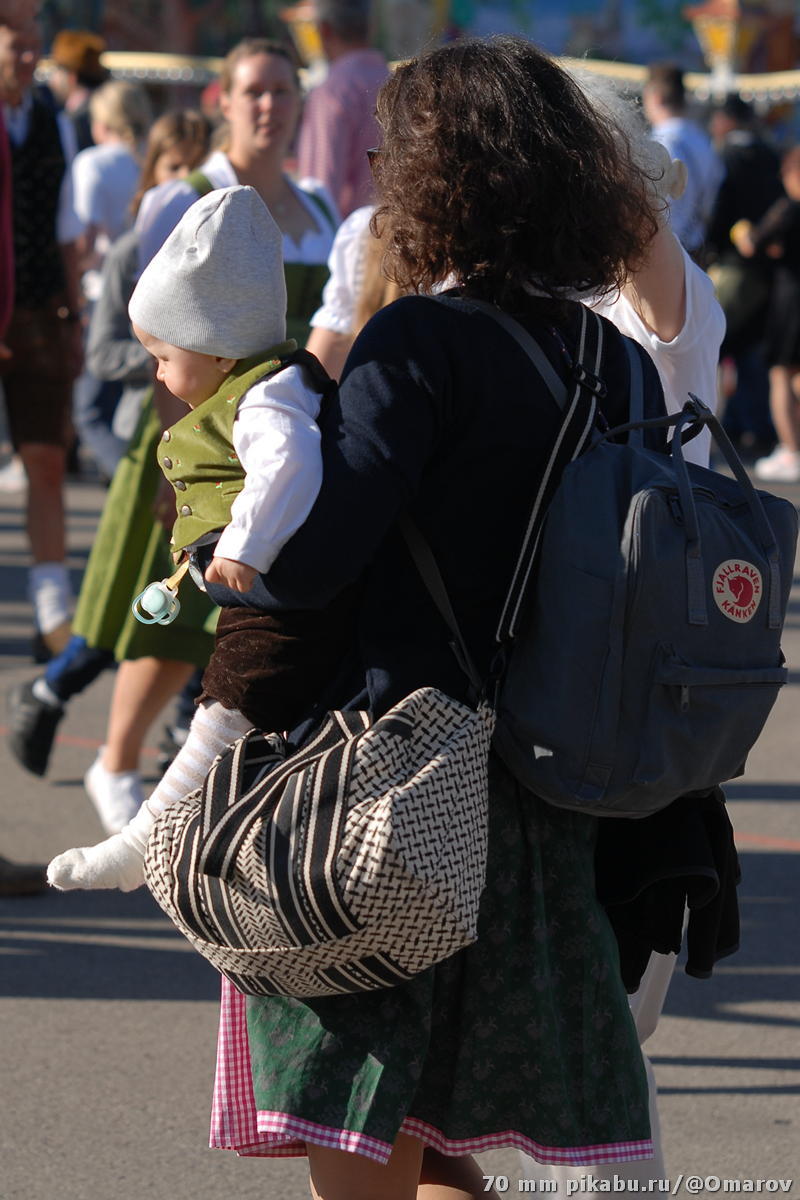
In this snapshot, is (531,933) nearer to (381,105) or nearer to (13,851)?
(381,105)

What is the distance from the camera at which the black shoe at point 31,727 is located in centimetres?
498

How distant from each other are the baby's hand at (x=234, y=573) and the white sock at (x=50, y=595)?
4386 millimetres

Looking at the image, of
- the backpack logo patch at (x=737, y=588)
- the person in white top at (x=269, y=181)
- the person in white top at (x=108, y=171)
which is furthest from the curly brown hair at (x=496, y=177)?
the person in white top at (x=108, y=171)

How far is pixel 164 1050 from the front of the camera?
3.53 meters

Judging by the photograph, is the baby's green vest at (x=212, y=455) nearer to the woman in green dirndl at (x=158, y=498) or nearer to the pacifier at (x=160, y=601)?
the pacifier at (x=160, y=601)

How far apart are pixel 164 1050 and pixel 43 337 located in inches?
131

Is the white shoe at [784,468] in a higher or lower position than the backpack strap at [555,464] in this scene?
lower

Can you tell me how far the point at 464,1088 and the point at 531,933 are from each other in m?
0.20

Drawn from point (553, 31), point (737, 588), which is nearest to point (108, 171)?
point (737, 588)

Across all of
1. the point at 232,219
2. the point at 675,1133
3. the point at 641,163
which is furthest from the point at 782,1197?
the point at 232,219

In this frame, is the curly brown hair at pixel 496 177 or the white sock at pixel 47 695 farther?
the white sock at pixel 47 695

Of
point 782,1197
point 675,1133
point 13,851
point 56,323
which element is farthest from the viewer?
point 56,323

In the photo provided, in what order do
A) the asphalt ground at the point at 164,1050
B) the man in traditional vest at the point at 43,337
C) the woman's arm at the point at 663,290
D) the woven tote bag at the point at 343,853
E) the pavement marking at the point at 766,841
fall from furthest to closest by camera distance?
1. the man in traditional vest at the point at 43,337
2. the pavement marking at the point at 766,841
3. the asphalt ground at the point at 164,1050
4. the woman's arm at the point at 663,290
5. the woven tote bag at the point at 343,853

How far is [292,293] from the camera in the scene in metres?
4.38
